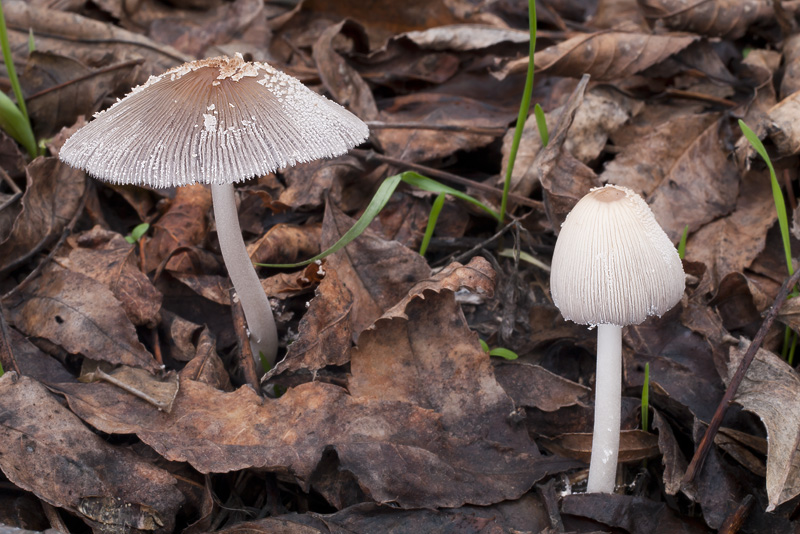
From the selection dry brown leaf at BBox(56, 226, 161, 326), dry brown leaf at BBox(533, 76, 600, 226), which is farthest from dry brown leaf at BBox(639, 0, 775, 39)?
dry brown leaf at BBox(56, 226, 161, 326)

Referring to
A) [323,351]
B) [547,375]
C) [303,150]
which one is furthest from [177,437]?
[547,375]

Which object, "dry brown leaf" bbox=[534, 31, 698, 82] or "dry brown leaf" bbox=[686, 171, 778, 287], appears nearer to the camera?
"dry brown leaf" bbox=[686, 171, 778, 287]

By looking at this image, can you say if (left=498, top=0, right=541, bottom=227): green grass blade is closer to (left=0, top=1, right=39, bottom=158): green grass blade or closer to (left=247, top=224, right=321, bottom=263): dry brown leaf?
(left=247, top=224, right=321, bottom=263): dry brown leaf

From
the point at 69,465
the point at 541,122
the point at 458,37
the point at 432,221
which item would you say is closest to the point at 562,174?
the point at 541,122

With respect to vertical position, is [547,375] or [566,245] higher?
[566,245]

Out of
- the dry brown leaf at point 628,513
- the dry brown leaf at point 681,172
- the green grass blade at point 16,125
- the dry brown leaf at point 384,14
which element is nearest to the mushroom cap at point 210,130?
the green grass blade at point 16,125

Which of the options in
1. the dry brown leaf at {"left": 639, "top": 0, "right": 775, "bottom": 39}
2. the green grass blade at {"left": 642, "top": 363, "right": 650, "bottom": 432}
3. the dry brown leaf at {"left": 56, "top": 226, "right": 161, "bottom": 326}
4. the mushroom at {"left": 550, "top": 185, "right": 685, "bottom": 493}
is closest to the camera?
the mushroom at {"left": 550, "top": 185, "right": 685, "bottom": 493}

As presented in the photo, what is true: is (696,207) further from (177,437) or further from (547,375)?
(177,437)

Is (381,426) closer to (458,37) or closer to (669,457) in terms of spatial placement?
(669,457)
